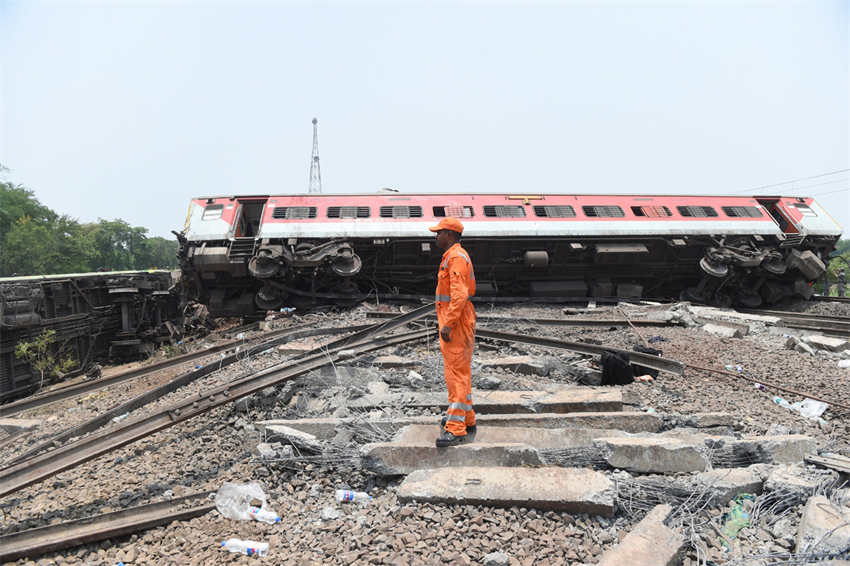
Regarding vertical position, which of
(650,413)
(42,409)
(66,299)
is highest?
(66,299)

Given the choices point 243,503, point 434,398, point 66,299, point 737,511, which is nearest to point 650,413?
point 737,511

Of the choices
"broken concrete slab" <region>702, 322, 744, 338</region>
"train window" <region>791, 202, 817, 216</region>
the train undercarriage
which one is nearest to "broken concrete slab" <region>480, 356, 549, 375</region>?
"broken concrete slab" <region>702, 322, 744, 338</region>

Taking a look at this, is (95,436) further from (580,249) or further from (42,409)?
(580,249)

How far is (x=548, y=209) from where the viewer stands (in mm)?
10977

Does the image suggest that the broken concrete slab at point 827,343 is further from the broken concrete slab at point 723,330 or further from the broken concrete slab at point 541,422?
the broken concrete slab at point 541,422

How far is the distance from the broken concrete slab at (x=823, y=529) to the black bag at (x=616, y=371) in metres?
2.49

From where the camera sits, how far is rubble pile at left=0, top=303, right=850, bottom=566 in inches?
82.1

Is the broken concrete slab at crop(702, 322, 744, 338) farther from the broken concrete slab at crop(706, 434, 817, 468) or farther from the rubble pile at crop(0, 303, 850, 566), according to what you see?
the broken concrete slab at crop(706, 434, 817, 468)

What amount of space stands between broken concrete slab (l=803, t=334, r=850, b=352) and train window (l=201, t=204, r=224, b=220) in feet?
38.1

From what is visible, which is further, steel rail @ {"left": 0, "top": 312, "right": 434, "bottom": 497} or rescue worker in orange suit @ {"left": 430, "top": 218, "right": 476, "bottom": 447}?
rescue worker in orange suit @ {"left": 430, "top": 218, "right": 476, "bottom": 447}

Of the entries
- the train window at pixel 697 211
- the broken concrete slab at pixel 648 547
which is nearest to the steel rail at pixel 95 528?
the broken concrete slab at pixel 648 547

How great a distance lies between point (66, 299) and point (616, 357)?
30.8 ft

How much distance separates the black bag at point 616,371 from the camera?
4676 millimetres

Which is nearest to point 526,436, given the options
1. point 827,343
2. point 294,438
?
point 294,438
